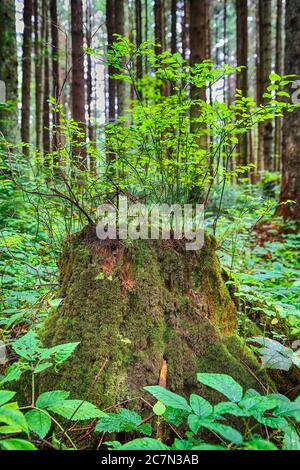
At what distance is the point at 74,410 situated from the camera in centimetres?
134

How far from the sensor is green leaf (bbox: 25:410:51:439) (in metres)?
1.21

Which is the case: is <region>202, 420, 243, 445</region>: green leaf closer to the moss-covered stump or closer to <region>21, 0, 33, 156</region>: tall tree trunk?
the moss-covered stump

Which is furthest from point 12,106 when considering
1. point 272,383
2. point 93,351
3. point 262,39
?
point 262,39

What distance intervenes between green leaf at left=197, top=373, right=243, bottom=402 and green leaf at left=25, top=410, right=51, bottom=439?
0.63 m

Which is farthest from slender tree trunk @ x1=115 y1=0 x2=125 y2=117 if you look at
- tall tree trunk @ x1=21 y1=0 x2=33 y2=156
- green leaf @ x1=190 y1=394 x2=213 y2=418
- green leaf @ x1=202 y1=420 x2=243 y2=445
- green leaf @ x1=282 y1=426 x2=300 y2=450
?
green leaf @ x1=202 y1=420 x2=243 y2=445

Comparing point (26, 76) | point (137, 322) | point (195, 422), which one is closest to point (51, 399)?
point (195, 422)

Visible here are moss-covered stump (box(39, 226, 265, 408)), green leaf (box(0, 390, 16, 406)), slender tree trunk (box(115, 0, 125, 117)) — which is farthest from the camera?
slender tree trunk (box(115, 0, 125, 117))

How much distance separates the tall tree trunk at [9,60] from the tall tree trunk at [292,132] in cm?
543

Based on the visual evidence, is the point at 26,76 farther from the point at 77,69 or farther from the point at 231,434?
the point at 231,434

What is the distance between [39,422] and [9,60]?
7.63 m

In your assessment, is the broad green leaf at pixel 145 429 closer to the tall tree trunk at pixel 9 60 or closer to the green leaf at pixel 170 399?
the green leaf at pixel 170 399
